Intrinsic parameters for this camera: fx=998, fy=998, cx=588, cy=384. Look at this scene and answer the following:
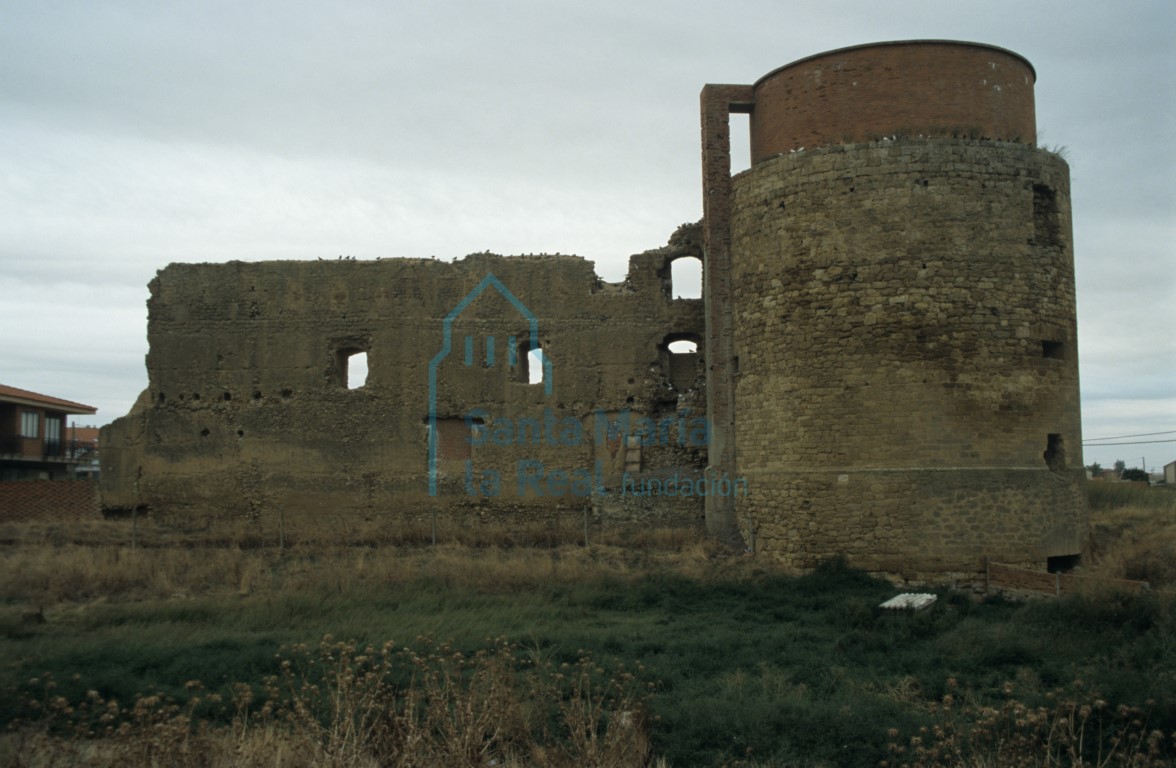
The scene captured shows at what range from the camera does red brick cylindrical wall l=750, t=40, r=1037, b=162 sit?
14023 mm

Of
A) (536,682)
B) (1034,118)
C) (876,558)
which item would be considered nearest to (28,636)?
(536,682)

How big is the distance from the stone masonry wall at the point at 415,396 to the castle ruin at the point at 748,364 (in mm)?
40

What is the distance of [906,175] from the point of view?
13867mm

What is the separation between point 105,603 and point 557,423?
778cm

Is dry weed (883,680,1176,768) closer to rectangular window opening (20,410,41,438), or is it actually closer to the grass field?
the grass field

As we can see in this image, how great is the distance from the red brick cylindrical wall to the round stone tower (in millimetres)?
28

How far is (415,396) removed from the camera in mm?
17609

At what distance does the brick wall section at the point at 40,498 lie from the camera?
2217cm

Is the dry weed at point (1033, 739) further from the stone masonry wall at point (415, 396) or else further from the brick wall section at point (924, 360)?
the stone masonry wall at point (415, 396)

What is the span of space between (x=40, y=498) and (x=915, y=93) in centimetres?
2034

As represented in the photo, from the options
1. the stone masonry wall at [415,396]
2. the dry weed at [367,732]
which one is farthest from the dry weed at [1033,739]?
the stone masonry wall at [415,396]

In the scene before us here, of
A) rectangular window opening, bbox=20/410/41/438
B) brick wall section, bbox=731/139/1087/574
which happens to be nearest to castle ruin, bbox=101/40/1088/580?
brick wall section, bbox=731/139/1087/574

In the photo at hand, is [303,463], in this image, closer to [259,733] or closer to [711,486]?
[711,486]

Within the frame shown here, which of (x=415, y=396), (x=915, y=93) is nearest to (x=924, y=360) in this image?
(x=915, y=93)
